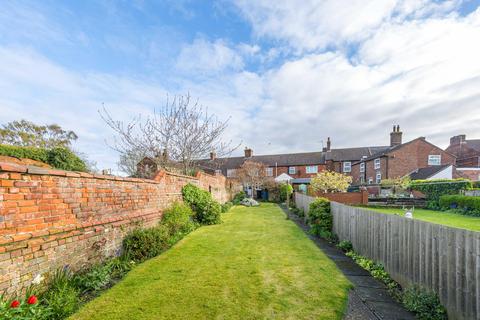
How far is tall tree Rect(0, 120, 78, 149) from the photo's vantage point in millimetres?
19422

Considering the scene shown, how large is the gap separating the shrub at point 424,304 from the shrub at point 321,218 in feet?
16.0

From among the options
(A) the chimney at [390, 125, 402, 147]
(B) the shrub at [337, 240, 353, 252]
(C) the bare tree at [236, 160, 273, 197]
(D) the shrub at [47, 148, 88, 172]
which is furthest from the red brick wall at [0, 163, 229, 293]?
(A) the chimney at [390, 125, 402, 147]

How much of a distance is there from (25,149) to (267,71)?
14.0 m

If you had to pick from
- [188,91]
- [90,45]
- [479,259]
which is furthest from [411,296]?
[188,91]

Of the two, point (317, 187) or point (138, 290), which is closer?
point (138, 290)

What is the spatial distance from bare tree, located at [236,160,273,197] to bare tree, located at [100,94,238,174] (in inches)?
611

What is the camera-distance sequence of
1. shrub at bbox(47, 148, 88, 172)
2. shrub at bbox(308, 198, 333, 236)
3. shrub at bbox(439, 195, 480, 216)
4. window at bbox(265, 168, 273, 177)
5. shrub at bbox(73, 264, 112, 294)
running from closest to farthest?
shrub at bbox(73, 264, 112, 294) → shrub at bbox(308, 198, 333, 236) → shrub at bbox(47, 148, 88, 172) → shrub at bbox(439, 195, 480, 216) → window at bbox(265, 168, 273, 177)

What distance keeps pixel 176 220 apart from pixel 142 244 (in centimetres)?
264

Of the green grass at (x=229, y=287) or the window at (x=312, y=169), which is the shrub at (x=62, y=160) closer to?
the green grass at (x=229, y=287)

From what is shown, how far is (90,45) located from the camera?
7566 millimetres

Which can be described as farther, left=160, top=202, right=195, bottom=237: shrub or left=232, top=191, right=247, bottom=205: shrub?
left=232, top=191, right=247, bottom=205: shrub

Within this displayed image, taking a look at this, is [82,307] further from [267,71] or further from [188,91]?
[267,71]

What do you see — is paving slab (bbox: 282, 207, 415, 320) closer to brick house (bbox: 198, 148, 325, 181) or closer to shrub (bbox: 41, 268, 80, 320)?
shrub (bbox: 41, 268, 80, 320)

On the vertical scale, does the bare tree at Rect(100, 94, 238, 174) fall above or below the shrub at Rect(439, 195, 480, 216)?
above
